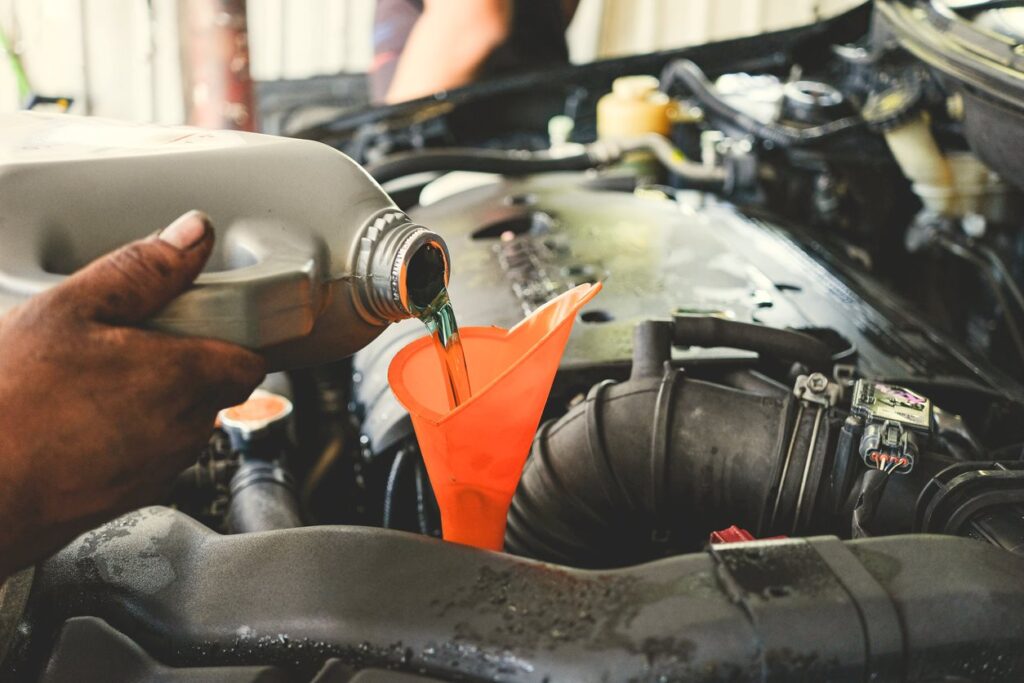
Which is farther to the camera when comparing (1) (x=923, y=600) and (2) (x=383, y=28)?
(2) (x=383, y=28)

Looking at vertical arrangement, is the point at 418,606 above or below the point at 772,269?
above

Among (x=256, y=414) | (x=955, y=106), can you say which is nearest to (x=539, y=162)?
(x=955, y=106)

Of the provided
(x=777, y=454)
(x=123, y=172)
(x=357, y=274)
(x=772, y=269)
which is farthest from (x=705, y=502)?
(x=772, y=269)

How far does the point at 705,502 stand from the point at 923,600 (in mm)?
299

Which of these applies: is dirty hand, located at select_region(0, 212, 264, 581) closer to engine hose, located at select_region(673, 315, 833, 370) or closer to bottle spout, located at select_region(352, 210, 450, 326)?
bottle spout, located at select_region(352, 210, 450, 326)

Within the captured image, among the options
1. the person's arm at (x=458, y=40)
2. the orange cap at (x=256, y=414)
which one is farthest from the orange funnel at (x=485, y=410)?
the person's arm at (x=458, y=40)

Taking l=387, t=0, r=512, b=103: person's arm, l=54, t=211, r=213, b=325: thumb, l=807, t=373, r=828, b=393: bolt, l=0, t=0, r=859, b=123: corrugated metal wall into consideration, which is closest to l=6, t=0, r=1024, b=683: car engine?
l=807, t=373, r=828, b=393: bolt

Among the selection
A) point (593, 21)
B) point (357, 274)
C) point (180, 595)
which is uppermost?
point (357, 274)

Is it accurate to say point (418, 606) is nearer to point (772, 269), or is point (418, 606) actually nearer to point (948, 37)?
point (772, 269)

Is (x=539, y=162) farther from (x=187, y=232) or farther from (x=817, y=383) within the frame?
(x=187, y=232)

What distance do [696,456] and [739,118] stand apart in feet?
4.60

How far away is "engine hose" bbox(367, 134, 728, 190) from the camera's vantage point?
2.02 metres

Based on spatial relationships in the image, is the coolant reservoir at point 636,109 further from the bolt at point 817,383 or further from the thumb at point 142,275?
the thumb at point 142,275

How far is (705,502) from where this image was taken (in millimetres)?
918
